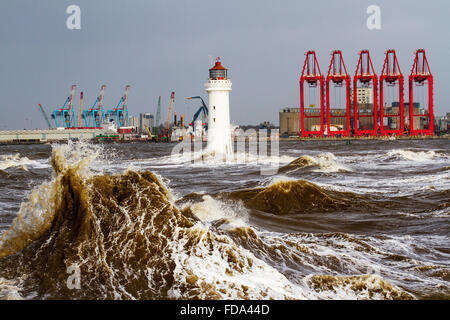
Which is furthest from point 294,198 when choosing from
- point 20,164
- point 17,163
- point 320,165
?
point 17,163

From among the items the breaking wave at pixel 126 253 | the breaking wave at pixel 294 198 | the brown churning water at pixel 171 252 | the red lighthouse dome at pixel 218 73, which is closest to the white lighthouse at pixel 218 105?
the red lighthouse dome at pixel 218 73

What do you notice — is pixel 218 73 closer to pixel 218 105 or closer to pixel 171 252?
pixel 218 105

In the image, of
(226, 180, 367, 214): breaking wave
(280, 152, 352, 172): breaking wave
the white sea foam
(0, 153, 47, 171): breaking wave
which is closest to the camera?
(226, 180, 367, 214): breaking wave

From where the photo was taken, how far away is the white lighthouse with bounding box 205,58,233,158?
30.9m

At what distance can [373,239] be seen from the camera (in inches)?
364

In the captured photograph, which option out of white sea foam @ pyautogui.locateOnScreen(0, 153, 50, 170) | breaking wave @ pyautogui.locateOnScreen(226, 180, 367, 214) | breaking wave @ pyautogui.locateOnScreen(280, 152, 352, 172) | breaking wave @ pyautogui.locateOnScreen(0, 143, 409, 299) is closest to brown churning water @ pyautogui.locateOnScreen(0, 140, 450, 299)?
breaking wave @ pyautogui.locateOnScreen(0, 143, 409, 299)

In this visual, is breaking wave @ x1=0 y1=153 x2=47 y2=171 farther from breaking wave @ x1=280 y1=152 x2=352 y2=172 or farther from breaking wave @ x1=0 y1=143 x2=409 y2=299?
breaking wave @ x1=0 y1=143 x2=409 y2=299

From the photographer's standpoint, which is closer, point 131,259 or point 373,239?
point 131,259

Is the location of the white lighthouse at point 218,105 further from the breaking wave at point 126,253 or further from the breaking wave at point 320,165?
the breaking wave at point 126,253

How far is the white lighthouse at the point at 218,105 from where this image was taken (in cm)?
3091

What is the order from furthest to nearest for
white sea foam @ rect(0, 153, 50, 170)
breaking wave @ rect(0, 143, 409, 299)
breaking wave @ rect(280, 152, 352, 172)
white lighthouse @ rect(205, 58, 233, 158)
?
1. white lighthouse @ rect(205, 58, 233, 158)
2. white sea foam @ rect(0, 153, 50, 170)
3. breaking wave @ rect(280, 152, 352, 172)
4. breaking wave @ rect(0, 143, 409, 299)

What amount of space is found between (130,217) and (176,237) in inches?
25.0
